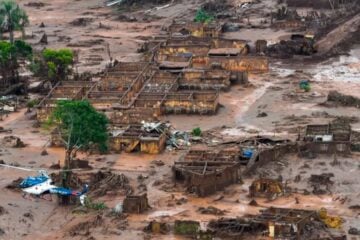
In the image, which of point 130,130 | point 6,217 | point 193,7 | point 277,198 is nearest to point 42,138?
point 130,130

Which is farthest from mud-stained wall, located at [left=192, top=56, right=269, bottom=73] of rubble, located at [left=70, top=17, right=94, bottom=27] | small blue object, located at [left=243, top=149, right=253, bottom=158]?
rubble, located at [left=70, top=17, right=94, bottom=27]

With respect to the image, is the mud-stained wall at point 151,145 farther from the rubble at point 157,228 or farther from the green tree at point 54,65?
the green tree at point 54,65

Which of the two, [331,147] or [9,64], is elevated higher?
[9,64]

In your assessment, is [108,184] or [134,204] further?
[108,184]

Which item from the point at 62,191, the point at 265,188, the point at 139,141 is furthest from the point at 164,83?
the point at 62,191

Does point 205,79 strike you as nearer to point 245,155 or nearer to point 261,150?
point 261,150

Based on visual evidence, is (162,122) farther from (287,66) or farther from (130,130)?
(287,66)

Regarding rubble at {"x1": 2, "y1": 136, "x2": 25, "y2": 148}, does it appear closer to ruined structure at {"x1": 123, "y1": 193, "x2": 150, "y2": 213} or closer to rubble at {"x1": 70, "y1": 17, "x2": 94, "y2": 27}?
ruined structure at {"x1": 123, "y1": 193, "x2": 150, "y2": 213}
